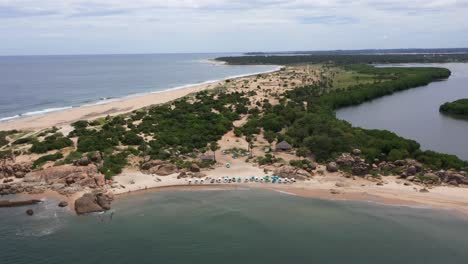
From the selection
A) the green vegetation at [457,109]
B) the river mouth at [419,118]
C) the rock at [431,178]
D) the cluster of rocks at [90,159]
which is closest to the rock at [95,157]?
the cluster of rocks at [90,159]

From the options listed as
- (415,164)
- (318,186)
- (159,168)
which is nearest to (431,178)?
(415,164)

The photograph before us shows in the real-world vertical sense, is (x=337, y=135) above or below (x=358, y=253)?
above

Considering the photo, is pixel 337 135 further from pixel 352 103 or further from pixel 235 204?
pixel 352 103

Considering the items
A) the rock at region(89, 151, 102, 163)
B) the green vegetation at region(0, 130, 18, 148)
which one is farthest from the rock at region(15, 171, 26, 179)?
the green vegetation at region(0, 130, 18, 148)

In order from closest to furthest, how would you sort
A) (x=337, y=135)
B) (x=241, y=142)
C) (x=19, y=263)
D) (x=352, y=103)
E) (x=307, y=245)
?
(x=19, y=263) → (x=307, y=245) → (x=337, y=135) → (x=241, y=142) → (x=352, y=103)

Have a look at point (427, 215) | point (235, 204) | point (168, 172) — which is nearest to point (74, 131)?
point (168, 172)

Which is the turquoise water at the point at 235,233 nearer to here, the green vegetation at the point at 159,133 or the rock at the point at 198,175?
the rock at the point at 198,175
